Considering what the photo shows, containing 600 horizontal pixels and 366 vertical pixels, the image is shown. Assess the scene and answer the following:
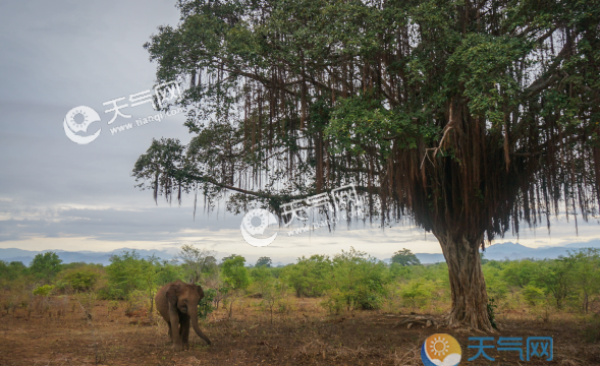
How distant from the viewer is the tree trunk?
9.62 metres

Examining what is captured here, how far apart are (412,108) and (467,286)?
16.4 ft

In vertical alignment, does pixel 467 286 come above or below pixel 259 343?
above

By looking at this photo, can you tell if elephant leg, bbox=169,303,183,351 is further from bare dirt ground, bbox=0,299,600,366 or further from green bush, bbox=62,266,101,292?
green bush, bbox=62,266,101,292

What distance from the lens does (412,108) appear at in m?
8.03

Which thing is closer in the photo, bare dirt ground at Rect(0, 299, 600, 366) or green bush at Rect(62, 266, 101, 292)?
bare dirt ground at Rect(0, 299, 600, 366)

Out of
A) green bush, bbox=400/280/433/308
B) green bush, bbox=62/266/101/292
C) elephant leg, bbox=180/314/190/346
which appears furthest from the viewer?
green bush, bbox=62/266/101/292

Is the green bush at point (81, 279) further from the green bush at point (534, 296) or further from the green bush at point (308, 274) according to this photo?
the green bush at point (534, 296)

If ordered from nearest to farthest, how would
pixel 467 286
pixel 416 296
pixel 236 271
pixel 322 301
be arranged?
pixel 467 286 → pixel 322 301 → pixel 416 296 → pixel 236 271

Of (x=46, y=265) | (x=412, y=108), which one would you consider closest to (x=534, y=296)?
(x=412, y=108)
